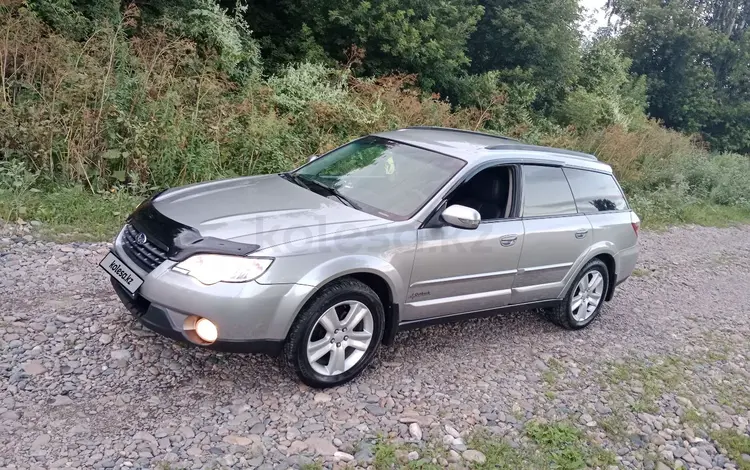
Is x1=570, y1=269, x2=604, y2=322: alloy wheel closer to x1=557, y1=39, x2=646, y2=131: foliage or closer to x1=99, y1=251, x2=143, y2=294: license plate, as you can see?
x1=99, y1=251, x2=143, y2=294: license plate

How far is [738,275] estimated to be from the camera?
8.73 meters

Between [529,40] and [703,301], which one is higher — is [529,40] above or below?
above

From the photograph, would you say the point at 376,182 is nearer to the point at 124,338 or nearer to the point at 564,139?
the point at 124,338

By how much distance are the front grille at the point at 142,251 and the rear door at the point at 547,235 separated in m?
2.71

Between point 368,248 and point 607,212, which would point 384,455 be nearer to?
point 368,248

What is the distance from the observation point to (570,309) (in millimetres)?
5340

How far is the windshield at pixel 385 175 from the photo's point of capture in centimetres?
420

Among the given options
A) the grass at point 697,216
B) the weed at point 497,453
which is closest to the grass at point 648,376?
the weed at point 497,453

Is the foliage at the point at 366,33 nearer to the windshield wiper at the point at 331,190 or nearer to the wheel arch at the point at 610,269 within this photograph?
the windshield wiper at the point at 331,190

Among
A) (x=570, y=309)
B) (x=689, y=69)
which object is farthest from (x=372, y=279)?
(x=689, y=69)

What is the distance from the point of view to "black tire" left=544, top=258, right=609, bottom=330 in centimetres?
528

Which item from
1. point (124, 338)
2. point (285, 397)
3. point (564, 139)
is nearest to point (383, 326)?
point (285, 397)

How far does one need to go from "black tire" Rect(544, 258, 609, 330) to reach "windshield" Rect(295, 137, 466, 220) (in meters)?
1.76

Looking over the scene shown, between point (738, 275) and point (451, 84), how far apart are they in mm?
7516
